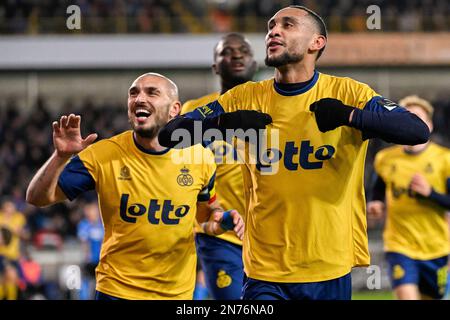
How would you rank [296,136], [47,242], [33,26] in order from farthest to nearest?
1. [33,26]
2. [47,242]
3. [296,136]

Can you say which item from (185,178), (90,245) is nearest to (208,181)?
(185,178)

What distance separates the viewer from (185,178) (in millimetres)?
5730

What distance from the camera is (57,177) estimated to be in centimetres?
503

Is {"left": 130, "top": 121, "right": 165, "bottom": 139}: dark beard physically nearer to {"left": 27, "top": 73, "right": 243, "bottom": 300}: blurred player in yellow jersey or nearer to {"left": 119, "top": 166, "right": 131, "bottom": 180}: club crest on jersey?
{"left": 27, "top": 73, "right": 243, "bottom": 300}: blurred player in yellow jersey

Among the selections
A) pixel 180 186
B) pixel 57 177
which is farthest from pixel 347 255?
pixel 57 177

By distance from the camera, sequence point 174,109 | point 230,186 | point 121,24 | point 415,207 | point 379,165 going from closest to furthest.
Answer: point 174,109, point 230,186, point 415,207, point 379,165, point 121,24

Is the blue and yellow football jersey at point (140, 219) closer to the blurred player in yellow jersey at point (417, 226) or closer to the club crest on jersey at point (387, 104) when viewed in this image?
the club crest on jersey at point (387, 104)

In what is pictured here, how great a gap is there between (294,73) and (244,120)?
0.46m

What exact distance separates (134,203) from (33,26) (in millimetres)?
18242

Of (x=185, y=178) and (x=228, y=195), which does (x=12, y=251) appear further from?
(x=185, y=178)

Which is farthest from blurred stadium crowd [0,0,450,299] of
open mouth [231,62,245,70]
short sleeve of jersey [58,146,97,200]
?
short sleeve of jersey [58,146,97,200]

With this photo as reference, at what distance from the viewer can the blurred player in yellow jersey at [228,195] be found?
7082 mm

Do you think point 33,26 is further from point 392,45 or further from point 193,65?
point 392,45

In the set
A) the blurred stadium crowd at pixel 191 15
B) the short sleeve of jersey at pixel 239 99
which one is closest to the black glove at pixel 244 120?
the short sleeve of jersey at pixel 239 99
